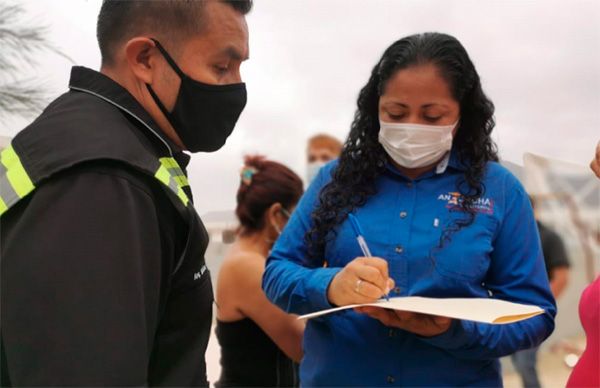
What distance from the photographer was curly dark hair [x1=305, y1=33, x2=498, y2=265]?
1480 millimetres

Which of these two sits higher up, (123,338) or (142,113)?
(142,113)

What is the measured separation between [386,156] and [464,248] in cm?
38

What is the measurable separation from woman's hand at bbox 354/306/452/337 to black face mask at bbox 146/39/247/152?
1.68 feet

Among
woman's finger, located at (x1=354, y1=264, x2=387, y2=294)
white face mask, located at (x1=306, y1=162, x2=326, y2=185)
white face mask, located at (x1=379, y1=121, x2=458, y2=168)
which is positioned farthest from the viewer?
white face mask, located at (x1=306, y1=162, x2=326, y2=185)

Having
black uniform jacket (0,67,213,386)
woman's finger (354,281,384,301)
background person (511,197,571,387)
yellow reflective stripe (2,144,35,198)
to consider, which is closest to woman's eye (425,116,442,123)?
woman's finger (354,281,384,301)

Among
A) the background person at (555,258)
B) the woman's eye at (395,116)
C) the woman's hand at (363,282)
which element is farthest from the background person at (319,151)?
the woman's hand at (363,282)

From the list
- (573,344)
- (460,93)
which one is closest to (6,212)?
(460,93)

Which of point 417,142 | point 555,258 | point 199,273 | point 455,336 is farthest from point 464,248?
point 555,258

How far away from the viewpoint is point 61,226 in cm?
68

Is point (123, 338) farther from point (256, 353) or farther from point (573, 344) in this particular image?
point (573, 344)

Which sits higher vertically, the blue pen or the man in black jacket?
the man in black jacket

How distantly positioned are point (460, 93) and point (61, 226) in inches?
45.2

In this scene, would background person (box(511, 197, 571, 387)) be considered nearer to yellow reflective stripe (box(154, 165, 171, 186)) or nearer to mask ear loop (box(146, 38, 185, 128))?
mask ear loop (box(146, 38, 185, 128))

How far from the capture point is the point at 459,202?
1.42m
